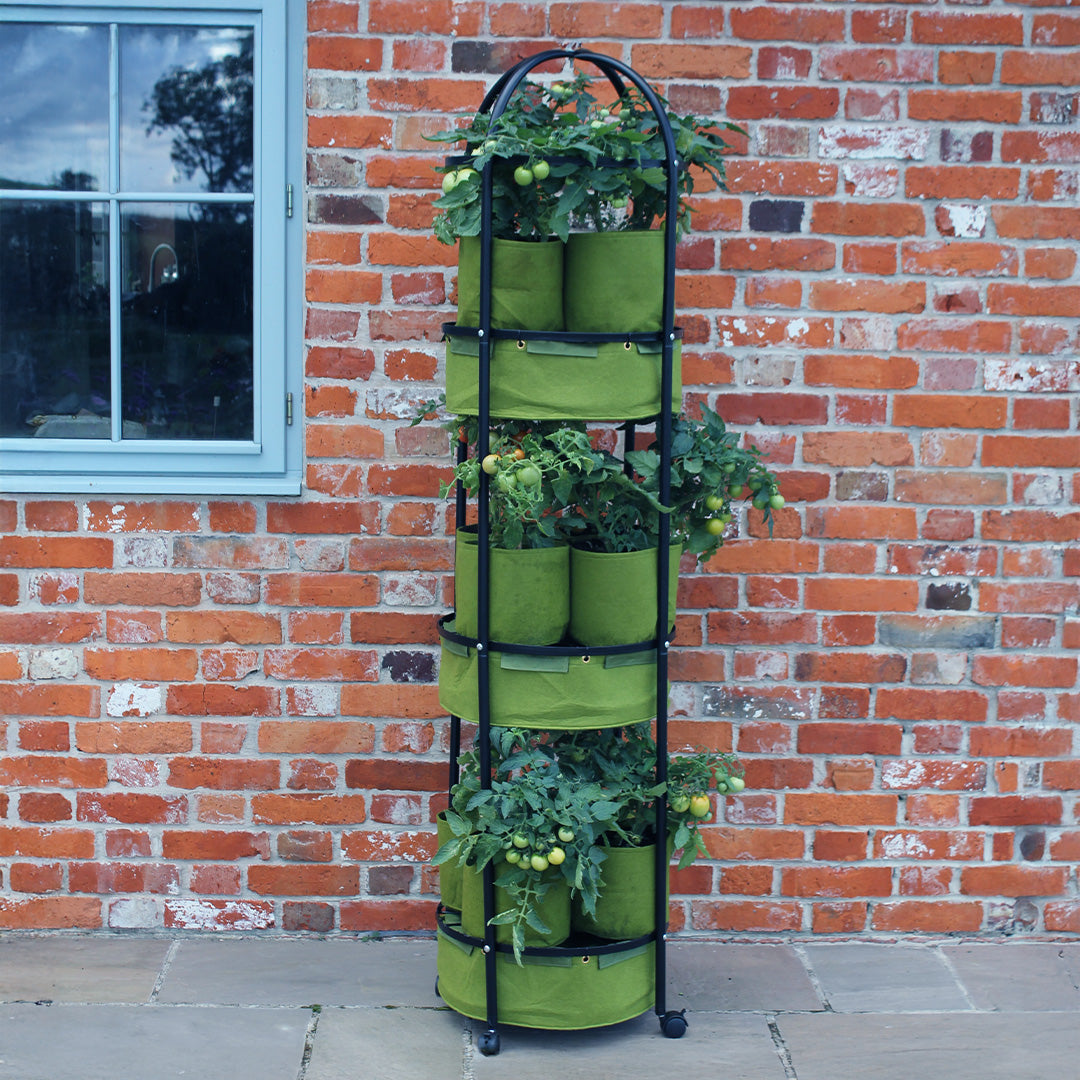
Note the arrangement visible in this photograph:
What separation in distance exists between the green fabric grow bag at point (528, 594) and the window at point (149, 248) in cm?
77

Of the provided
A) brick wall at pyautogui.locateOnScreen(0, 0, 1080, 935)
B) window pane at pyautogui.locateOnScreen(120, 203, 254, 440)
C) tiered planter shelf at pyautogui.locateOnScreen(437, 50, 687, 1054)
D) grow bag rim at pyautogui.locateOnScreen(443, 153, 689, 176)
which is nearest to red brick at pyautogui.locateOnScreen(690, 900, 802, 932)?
brick wall at pyautogui.locateOnScreen(0, 0, 1080, 935)

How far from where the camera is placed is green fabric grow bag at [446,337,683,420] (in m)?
2.32

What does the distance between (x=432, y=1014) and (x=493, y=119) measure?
5.97 feet

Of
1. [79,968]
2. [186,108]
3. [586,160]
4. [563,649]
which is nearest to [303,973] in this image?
[79,968]

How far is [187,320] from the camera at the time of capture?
2957 mm

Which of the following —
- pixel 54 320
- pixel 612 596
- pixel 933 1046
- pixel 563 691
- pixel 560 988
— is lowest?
pixel 933 1046

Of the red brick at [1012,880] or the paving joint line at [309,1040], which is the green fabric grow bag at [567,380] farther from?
the red brick at [1012,880]

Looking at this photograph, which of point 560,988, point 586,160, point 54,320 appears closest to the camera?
point 586,160

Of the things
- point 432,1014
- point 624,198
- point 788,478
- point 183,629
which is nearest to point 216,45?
point 624,198

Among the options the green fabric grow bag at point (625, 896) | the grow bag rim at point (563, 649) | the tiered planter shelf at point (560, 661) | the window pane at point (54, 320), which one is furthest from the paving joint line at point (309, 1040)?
the window pane at point (54, 320)

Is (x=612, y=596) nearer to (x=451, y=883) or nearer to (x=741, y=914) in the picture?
(x=451, y=883)

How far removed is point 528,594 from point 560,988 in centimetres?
80

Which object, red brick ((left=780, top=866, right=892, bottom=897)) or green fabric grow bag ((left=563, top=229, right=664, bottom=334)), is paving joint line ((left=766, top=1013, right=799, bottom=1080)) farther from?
green fabric grow bag ((left=563, top=229, right=664, bottom=334))

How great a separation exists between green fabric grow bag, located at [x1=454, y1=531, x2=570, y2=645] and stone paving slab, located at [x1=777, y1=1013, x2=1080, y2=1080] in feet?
3.32
